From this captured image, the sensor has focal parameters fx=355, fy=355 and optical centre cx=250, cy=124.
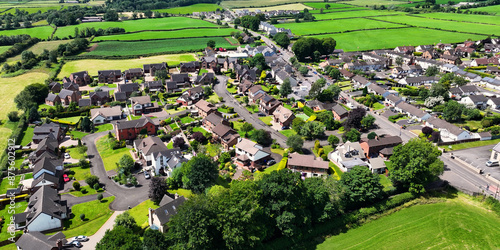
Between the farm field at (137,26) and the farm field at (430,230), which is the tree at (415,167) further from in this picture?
the farm field at (137,26)

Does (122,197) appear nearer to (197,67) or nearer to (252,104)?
(252,104)

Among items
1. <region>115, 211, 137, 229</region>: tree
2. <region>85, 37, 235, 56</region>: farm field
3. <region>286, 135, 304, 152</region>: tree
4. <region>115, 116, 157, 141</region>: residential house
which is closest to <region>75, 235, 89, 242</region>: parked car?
<region>115, 211, 137, 229</region>: tree

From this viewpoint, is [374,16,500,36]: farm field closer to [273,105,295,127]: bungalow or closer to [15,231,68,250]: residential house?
[273,105,295,127]: bungalow

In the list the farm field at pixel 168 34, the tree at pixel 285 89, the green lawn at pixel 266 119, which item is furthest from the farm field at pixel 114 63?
the green lawn at pixel 266 119

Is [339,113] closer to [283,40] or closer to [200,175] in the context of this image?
[200,175]

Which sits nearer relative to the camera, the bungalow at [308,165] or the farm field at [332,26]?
the bungalow at [308,165]

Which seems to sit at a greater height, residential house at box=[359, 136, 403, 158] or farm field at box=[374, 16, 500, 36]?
farm field at box=[374, 16, 500, 36]
